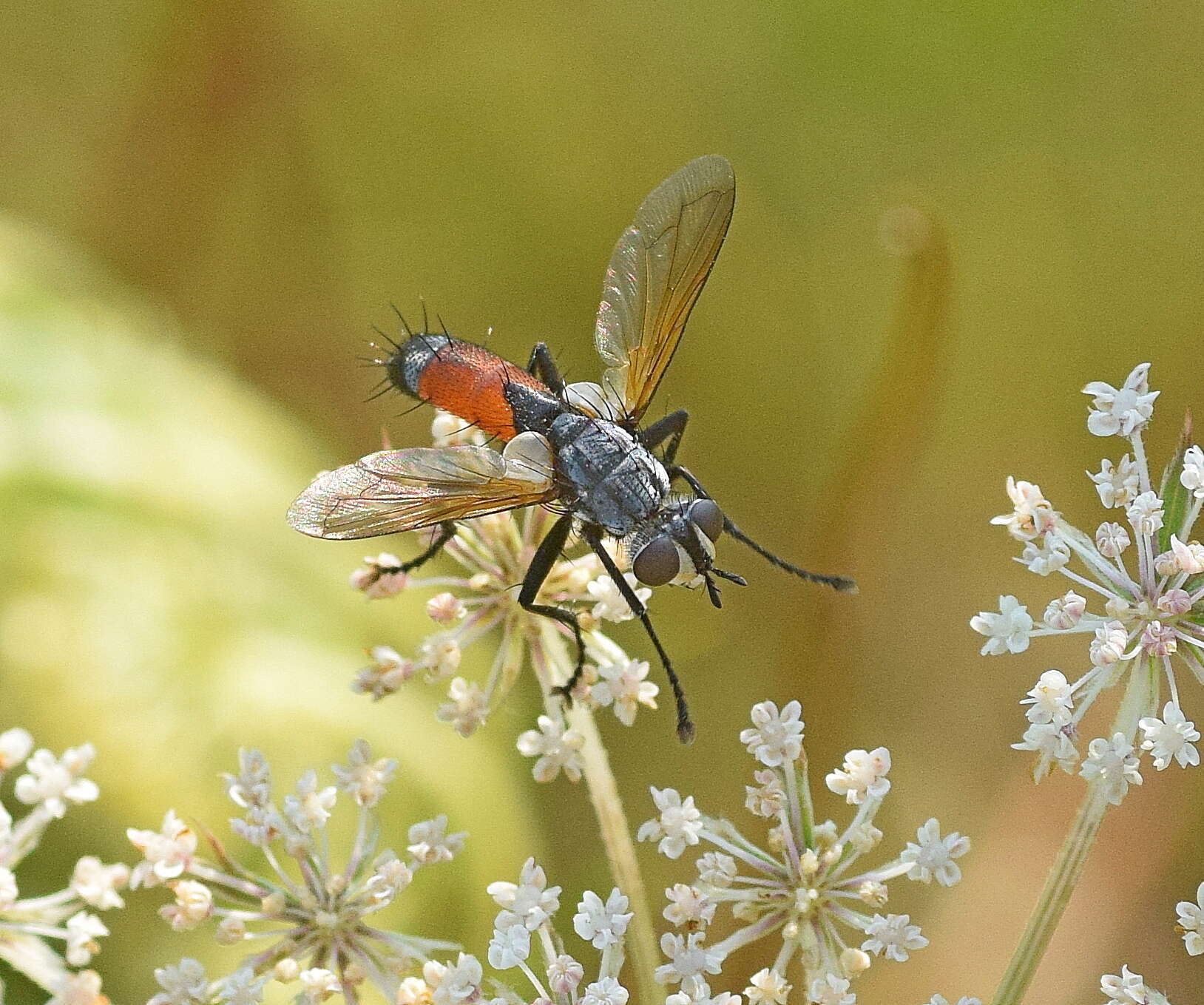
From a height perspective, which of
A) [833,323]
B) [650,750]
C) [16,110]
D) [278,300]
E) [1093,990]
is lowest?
[1093,990]

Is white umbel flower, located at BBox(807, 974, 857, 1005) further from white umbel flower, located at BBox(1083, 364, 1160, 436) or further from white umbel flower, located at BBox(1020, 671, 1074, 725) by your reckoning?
white umbel flower, located at BBox(1083, 364, 1160, 436)

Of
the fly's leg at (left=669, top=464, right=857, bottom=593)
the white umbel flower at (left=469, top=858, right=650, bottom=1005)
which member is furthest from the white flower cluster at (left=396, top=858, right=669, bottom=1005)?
the fly's leg at (left=669, top=464, right=857, bottom=593)

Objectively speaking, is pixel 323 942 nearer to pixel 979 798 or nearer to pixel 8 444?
pixel 8 444

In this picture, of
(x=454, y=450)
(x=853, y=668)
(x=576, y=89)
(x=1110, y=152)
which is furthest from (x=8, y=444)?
(x=1110, y=152)

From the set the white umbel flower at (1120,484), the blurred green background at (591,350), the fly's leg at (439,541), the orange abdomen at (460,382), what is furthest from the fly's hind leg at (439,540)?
the white umbel flower at (1120,484)

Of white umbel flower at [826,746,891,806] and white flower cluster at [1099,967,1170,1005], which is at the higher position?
white umbel flower at [826,746,891,806]
